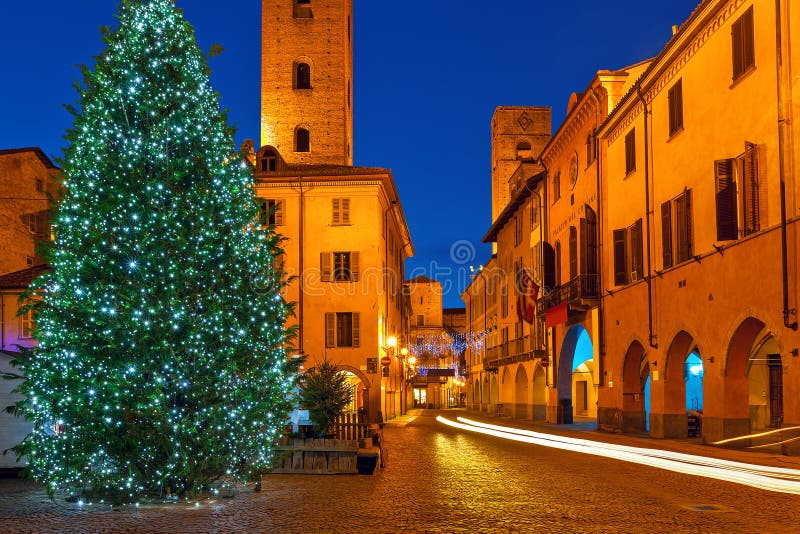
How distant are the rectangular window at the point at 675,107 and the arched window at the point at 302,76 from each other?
30153 millimetres

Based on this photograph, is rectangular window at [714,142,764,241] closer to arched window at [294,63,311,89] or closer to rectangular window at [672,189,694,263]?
rectangular window at [672,189,694,263]

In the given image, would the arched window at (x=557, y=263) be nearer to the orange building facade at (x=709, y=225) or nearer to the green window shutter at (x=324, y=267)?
the orange building facade at (x=709, y=225)

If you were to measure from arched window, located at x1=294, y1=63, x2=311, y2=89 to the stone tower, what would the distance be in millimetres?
25473

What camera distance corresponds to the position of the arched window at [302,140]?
1896 inches

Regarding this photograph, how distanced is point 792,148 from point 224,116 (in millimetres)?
10708

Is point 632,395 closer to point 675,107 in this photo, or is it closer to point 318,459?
point 675,107

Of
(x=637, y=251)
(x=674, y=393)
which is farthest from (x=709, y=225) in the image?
(x=674, y=393)

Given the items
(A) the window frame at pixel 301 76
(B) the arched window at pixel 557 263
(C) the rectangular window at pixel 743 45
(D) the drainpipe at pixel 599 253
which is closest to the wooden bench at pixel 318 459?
(C) the rectangular window at pixel 743 45

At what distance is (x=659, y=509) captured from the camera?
400 inches

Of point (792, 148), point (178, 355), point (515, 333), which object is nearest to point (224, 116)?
point (178, 355)

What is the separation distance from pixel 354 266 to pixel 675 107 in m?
19.1

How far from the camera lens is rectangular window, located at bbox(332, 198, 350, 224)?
126 feet

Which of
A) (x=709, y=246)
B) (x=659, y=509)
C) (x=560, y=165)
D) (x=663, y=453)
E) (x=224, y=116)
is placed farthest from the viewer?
(x=560, y=165)

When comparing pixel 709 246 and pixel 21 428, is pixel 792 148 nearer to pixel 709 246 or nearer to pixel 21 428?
pixel 709 246
